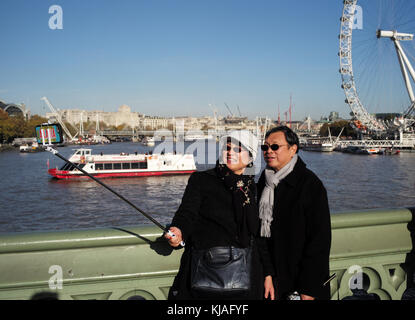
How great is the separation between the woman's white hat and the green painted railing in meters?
0.54

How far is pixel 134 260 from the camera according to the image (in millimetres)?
1752

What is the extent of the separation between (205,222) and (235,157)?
0.36 metres

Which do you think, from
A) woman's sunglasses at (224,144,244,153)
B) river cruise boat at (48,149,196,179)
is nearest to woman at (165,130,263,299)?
woman's sunglasses at (224,144,244,153)

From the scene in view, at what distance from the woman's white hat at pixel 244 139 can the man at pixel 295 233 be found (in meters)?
0.17

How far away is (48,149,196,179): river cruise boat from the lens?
26.3 meters

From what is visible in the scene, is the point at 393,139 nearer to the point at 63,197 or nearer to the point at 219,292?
the point at 63,197

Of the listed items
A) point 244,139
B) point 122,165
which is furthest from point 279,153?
point 122,165

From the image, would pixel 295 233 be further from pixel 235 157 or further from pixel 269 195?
pixel 235 157

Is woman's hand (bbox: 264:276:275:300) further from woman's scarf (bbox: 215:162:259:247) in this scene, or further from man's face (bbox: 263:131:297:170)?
man's face (bbox: 263:131:297:170)

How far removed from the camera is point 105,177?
27.0 m

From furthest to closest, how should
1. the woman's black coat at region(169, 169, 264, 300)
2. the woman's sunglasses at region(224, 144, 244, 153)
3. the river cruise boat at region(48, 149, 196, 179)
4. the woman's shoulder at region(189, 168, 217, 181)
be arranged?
the river cruise boat at region(48, 149, 196, 179)
the woman's sunglasses at region(224, 144, 244, 153)
the woman's shoulder at region(189, 168, 217, 181)
the woman's black coat at region(169, 169, 264, 300)

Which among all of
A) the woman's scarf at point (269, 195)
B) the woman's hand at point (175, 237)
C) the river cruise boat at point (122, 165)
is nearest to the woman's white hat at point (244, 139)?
the woman's scarf at point (269, 195)

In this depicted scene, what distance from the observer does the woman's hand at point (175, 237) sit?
1.62m

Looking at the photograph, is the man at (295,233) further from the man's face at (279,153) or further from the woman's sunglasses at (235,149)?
the woman's sunglasses at (235,149)
